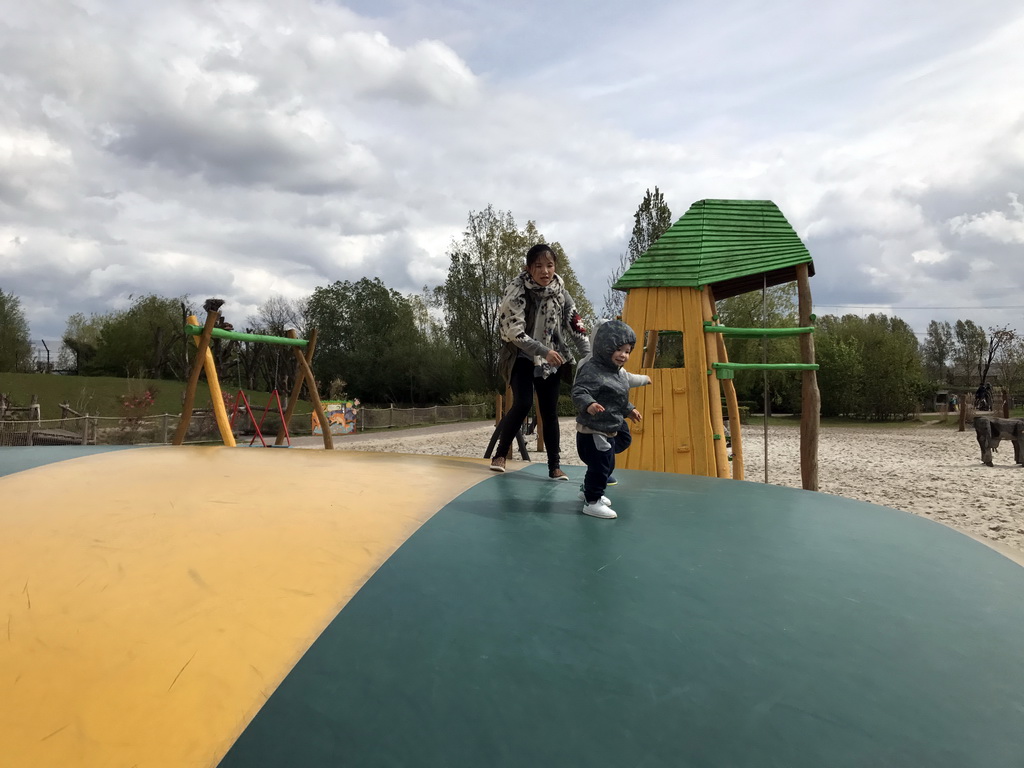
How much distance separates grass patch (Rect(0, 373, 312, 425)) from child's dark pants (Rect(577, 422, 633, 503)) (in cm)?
2074

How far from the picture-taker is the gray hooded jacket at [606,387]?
281cm

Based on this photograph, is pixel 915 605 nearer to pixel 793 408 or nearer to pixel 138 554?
pixel 138 554

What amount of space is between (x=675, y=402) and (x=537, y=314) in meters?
3.61

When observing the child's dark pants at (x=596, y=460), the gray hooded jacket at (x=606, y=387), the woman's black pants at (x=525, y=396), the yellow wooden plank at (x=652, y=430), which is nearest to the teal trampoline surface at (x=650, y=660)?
the child's dark pants at (x=596, y=460)

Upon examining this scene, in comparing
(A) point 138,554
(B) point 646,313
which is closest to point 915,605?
(A) point 138,554

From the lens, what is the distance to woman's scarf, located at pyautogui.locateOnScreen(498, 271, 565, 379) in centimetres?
366

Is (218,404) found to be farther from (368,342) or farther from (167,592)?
(368,342)

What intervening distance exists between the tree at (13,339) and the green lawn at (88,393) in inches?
434

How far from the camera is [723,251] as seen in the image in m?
7.29

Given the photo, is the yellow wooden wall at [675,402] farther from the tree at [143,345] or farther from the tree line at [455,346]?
the tree at [143,345]

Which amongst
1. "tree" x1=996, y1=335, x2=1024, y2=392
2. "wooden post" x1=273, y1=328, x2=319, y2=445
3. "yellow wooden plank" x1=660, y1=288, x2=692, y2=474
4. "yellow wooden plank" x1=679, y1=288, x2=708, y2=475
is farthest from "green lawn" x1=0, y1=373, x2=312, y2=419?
"tree" x1=996, y1=335, x2=1024, y2=392

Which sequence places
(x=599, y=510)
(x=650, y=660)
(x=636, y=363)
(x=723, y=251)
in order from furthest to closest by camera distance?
(x=636, y=363) < (x=723, y=251) < (x=599, y=510) < (x=650, y=660)

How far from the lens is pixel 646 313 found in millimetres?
7316

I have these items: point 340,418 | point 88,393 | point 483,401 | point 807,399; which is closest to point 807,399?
point 807,399
